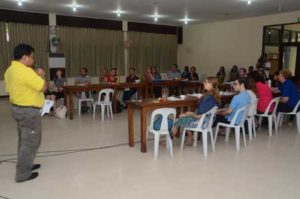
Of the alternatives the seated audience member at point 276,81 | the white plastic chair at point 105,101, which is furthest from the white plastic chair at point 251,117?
the white plastic chair at point 105,101

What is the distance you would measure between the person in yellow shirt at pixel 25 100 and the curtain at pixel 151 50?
30.6 ft

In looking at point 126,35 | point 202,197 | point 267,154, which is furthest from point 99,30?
point 202,197

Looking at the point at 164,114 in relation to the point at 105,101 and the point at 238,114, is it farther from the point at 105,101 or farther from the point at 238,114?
the point at 105,101

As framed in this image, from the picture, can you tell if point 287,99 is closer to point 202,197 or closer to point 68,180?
point 202,197

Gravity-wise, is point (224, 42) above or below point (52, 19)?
below

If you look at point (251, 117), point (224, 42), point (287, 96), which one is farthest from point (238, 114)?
point (224, 42)

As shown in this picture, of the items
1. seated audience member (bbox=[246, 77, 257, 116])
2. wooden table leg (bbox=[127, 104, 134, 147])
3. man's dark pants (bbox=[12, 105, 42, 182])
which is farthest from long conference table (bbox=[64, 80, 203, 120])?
man's dark pants (bbox=[12, 105, 42, 182])

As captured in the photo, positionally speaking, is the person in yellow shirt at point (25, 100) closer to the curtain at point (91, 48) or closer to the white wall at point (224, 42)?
the curtain at point (91, 48)

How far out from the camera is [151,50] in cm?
1287

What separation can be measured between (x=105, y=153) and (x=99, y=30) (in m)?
8.14

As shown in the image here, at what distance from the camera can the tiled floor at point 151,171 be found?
2848 millimetres

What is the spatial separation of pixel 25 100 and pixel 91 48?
8.55 metres

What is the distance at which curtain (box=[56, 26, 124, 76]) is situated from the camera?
34.8ft

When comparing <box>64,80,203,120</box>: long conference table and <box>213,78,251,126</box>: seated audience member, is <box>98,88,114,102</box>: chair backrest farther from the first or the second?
<box>213,78,251,126</box>: seated audience member
